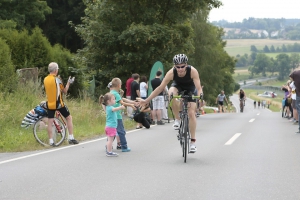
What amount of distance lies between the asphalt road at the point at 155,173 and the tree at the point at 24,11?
29.8 meters

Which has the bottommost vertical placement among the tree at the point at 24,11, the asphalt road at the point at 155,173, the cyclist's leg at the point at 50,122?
the asphalt road at the point at 155,173

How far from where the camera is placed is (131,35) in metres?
28.3

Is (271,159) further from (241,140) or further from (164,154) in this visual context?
(241,140)

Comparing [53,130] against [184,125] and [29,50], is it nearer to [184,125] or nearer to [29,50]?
[184,125]

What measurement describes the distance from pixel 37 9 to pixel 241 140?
3077cm

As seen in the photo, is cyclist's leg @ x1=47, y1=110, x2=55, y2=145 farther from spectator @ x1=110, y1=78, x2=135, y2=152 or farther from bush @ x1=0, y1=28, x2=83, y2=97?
bush @ x1=0, y1=28, x2=83, y2=97

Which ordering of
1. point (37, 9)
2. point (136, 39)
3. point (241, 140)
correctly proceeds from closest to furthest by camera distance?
point (241, 140)
point (136, 39)
point (37, 9)

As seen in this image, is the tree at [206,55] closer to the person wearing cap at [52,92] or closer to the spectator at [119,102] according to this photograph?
the person wearing cap at [52,92]

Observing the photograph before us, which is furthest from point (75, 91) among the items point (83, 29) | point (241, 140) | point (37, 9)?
point (241, 140)

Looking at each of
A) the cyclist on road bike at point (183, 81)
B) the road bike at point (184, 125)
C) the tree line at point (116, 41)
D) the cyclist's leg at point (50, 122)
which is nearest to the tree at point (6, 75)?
the tree line at point (116, 41)

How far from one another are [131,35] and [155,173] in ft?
66.0

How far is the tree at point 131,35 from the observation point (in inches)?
1137

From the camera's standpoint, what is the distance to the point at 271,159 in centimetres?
1041

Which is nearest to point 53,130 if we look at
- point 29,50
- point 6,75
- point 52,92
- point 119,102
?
point 52,92
